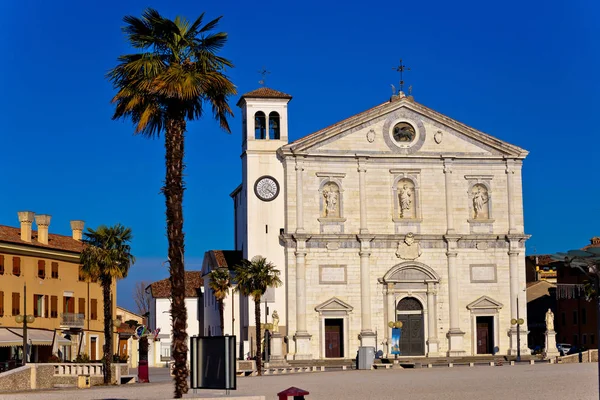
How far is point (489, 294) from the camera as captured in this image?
65.2 meters

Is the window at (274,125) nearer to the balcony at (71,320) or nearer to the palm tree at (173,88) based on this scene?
the balcony at (71,320)

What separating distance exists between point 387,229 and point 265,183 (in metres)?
7.62

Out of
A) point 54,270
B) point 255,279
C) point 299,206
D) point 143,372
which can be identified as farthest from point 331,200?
point 143,372

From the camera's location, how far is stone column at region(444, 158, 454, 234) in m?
65.0

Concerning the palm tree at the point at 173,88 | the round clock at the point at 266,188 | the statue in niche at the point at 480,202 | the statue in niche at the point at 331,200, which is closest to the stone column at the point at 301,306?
the statue in niche at the point at 331,200

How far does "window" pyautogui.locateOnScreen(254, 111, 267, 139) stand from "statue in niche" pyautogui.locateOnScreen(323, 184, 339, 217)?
197 inches

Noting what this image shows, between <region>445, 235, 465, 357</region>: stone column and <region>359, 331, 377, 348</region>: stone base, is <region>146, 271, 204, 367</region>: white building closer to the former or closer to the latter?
<region>359, 331, 377, 348</region>: stone base

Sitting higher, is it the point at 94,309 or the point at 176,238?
the point at 176,238

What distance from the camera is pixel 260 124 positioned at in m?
66.2

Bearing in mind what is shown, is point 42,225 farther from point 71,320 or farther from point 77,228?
point 77,228

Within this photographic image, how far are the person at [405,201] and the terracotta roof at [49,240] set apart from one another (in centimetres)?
1910

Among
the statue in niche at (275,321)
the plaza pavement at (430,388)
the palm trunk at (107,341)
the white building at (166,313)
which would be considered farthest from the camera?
the white building at (166,313)

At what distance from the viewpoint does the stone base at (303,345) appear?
62.8 metres

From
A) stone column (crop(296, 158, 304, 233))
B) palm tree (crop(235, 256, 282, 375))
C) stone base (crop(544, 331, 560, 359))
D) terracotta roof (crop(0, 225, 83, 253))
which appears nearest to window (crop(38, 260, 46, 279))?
terracotta roof (crop(0, 225, 83, 253))
